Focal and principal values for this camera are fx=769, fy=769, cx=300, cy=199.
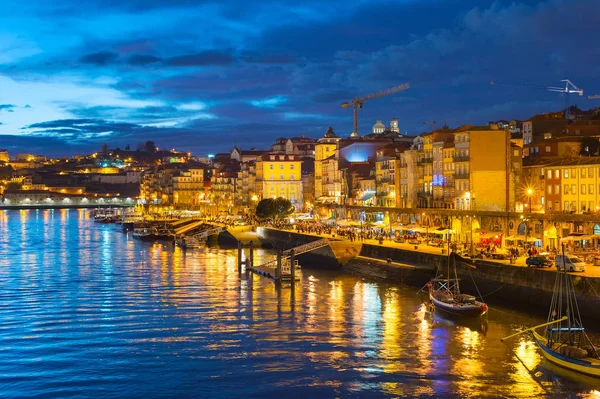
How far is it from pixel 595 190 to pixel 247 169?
86.1 metres

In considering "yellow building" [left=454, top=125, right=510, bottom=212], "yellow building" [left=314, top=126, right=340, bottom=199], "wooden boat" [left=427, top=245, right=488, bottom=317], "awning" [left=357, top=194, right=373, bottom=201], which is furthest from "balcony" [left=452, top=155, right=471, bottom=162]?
"yellow building" [left=314, top=126, right=340, bottom=199]

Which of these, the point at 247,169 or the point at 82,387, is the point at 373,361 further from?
the point at 247,169

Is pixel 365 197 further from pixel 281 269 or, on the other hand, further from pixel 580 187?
pixel 281 269

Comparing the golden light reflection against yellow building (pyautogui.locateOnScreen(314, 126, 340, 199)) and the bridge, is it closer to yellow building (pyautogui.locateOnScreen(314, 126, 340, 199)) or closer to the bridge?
the bridge

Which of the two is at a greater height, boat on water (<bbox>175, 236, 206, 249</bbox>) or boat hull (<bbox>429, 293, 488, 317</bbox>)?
boat on water (<bbox>175, 236, 206, 249</bbox>)

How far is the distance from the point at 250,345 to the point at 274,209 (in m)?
66.2

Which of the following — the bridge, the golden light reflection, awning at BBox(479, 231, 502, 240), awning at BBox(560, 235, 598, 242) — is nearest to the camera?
the golden light reflection

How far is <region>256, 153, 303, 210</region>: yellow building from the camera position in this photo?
4675 inches

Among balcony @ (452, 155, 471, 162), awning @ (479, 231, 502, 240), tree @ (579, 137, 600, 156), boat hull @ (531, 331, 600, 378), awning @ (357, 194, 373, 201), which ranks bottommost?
boat hull @ (531, 331, 600, 378)

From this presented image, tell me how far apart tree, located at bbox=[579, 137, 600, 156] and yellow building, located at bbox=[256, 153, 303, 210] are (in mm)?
57421

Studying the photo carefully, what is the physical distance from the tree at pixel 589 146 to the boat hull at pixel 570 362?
4116cm

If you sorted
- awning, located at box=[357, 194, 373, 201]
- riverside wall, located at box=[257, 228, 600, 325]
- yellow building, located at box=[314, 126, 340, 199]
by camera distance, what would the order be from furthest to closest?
yellow building, located at box=[314, 126, 340, 199]
awning, located at box=[357, 194, 373, 201]
riverside wall, located at box=[257, 228, 600, 325]

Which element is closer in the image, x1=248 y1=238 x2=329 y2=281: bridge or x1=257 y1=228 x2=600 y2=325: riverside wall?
x1=257 y1=228 x2=600 y2=325: riverside wall

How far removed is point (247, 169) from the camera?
441 feet
